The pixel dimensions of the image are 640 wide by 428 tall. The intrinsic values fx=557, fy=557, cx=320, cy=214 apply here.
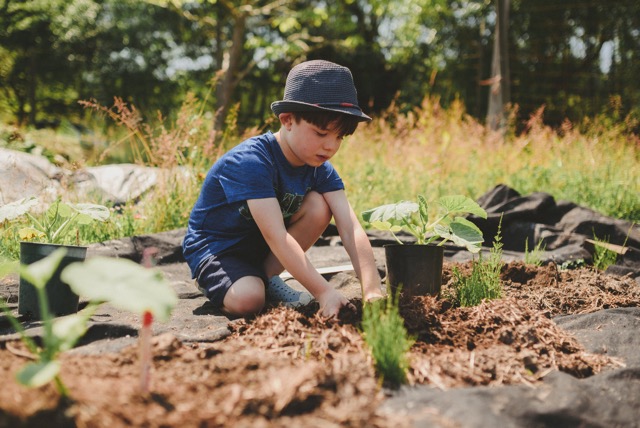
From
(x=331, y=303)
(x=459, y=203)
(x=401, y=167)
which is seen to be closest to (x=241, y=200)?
(x=331, y=303)

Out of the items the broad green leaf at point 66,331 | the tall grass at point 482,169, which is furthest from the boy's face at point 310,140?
the tall grass at point 482,169

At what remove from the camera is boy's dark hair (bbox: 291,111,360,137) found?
89.8 inches

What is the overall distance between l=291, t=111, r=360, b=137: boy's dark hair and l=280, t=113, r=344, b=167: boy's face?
13 millimetres

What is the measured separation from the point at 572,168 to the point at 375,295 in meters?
4.31

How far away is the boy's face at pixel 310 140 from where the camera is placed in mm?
2314

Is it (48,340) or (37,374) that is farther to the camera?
(48,340)

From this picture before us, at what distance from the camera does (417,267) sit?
241 cm

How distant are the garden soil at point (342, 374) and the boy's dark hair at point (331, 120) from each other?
72 cm

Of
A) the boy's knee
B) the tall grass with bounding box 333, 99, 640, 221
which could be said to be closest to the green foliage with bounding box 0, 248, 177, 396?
the boy's knee

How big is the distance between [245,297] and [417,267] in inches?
29.4

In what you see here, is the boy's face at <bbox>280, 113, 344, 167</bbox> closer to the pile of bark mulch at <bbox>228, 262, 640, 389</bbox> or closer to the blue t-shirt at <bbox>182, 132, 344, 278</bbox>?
the blue t-shirt at <bbox>182, 132, 344, 278</bbox>

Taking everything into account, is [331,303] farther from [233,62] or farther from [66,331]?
[233,62]

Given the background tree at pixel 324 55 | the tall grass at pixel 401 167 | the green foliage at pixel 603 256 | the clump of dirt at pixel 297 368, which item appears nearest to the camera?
the clump of dirt at pixel 297 368

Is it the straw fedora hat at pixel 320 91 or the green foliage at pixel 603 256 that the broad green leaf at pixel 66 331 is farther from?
the green foliage at pixel 603 256
